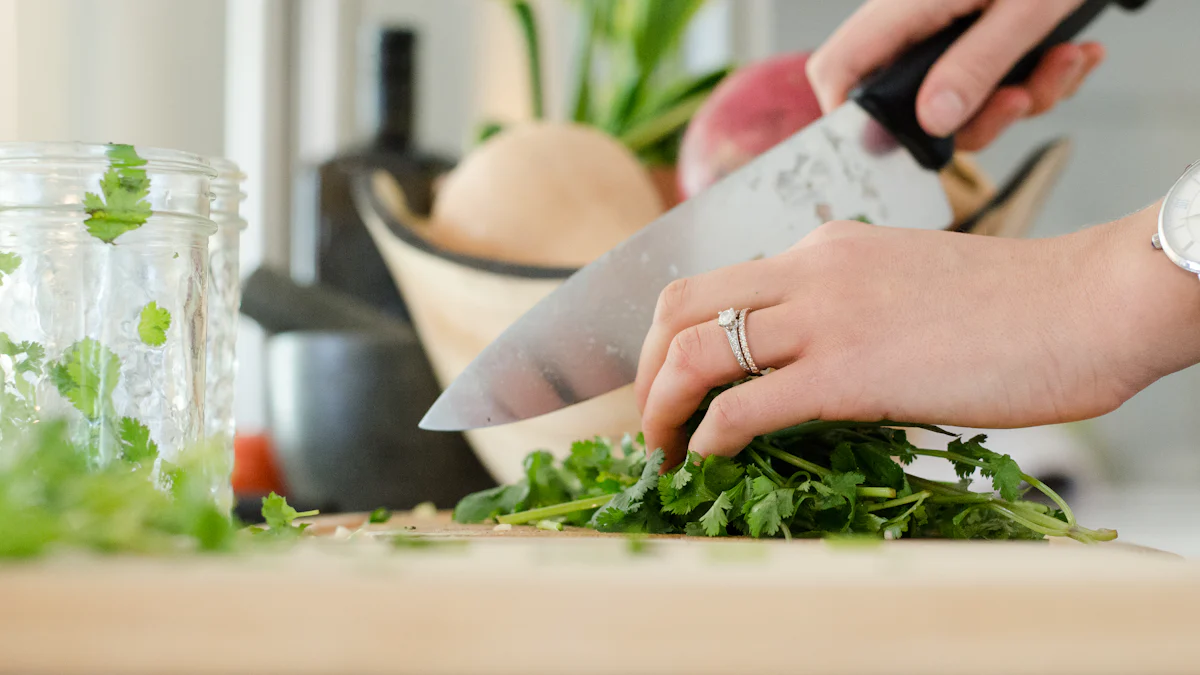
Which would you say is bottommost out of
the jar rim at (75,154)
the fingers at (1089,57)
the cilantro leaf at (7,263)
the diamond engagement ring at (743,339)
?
the diamond engagement ring at (743,339)

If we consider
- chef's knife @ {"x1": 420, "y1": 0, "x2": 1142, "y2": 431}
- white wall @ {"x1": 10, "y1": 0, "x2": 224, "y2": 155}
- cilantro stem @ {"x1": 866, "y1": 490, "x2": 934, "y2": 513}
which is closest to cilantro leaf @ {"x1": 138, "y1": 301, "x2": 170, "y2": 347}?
chef's knife @ {"x1": 420, "y1": 0, "x2": 1142, "y2": 431}

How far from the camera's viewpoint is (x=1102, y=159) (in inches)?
120

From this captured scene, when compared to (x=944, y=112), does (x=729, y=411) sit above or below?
below

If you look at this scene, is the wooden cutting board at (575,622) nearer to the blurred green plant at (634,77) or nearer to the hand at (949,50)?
the hand at (949,50)

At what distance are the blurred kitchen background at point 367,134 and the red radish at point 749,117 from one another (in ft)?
1.33

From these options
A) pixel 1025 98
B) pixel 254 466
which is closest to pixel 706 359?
pixel 1025 98

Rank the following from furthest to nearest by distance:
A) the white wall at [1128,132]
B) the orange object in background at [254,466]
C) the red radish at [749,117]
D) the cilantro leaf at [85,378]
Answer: the white wall at [1128,132]
the orange object in background at [254,466]
the red radish at [749,117]
the cilantro leaf at [85,378]

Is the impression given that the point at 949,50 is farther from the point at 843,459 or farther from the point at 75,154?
the point at 75,154

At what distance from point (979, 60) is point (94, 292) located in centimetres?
72

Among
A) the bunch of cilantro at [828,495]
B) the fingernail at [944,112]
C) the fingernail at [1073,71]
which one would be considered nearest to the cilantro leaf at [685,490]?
the bunch of cilantro at [828,495]

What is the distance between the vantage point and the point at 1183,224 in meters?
0.59

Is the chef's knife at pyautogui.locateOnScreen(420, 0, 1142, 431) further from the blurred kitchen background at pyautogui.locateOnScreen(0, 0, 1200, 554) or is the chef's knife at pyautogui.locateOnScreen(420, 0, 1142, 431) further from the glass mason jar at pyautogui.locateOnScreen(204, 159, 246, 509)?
the blurred kitchen background at pyautogui.locateOnScreen(0, 0, 1200, 554)

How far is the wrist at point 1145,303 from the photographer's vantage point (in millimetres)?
599

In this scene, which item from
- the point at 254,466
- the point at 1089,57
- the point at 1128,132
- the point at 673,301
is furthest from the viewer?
the point at 1128,132
